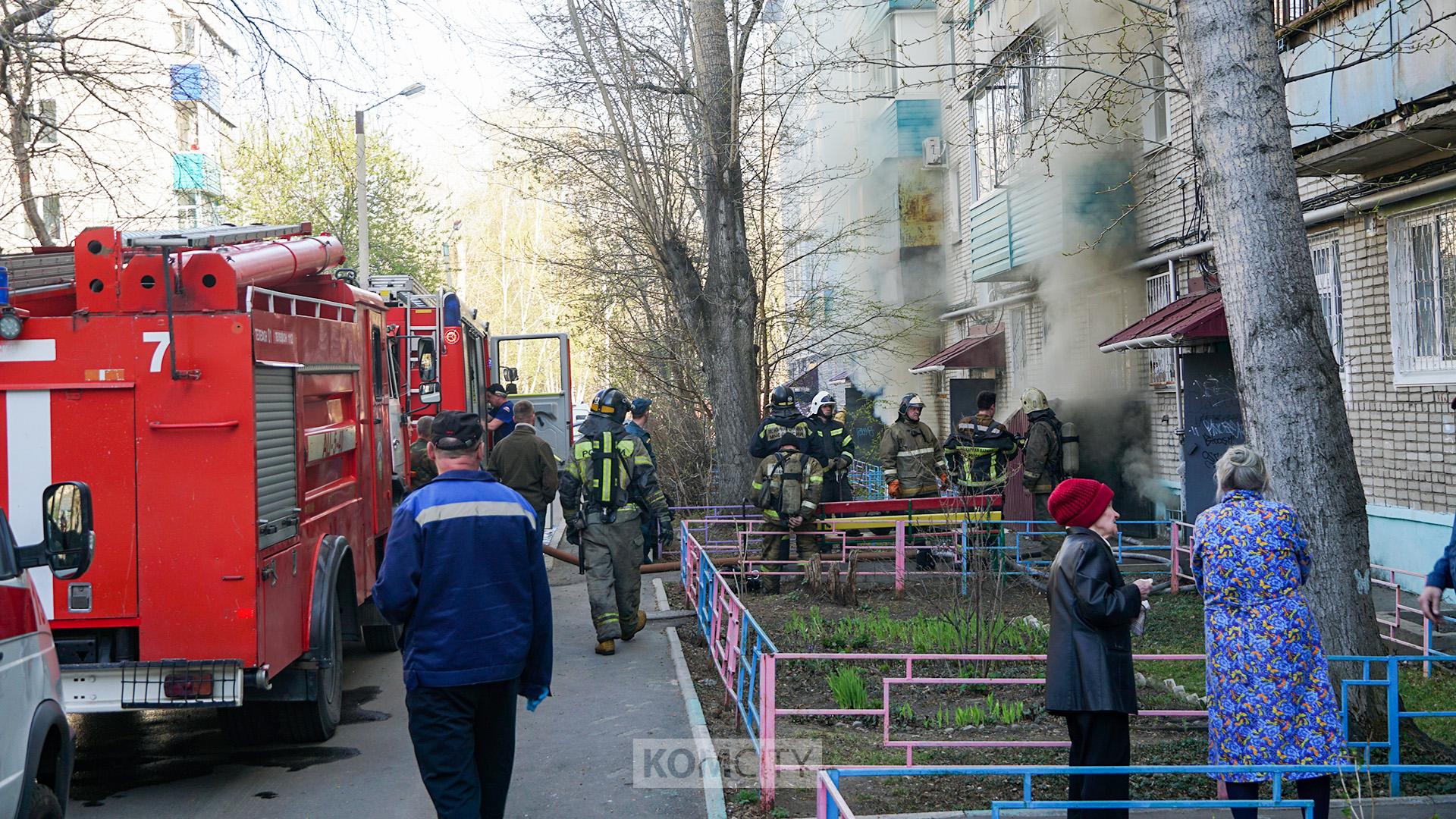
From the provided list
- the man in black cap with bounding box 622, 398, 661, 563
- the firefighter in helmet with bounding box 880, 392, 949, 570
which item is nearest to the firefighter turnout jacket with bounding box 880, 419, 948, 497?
the firefighter in helmet with bounding box 880, 392, 949, 570

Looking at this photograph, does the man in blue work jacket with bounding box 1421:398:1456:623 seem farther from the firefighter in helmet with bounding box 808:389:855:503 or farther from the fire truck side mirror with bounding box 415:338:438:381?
the fire truck side mirror with bounding box 415:338:438:381

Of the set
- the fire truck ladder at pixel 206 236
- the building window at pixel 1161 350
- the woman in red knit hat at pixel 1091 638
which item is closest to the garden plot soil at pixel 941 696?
the woman in red knit hat at pixel 1091 638

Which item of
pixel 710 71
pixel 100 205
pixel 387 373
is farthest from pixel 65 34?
pixel 100 205

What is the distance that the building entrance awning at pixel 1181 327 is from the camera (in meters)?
Answer: 11.2

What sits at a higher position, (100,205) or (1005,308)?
(100,205)

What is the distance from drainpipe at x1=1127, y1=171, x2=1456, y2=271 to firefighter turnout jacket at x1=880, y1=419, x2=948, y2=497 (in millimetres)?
3796

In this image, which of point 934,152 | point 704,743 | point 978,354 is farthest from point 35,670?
point 934,152

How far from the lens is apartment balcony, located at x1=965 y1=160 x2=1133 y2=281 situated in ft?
49.1

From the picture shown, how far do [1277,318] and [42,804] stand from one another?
18.1 feet

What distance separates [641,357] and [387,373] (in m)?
9.39

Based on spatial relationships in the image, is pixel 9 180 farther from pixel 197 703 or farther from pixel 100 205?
pixel 197 703

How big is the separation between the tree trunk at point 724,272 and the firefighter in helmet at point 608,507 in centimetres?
459

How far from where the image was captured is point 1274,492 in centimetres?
578

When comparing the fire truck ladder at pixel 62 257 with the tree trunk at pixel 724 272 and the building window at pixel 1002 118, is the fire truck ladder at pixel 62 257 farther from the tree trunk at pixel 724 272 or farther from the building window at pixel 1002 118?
the building window at pixel 1002 118
